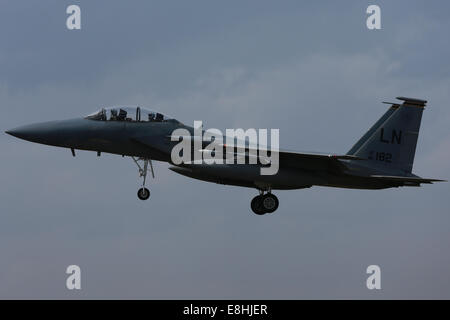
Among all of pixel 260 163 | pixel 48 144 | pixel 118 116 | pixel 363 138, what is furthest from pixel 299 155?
pixel 48 144

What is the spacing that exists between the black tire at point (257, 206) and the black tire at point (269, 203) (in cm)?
8

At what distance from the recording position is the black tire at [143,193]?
90.9 feet

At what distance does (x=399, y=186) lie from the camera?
96.7 ft

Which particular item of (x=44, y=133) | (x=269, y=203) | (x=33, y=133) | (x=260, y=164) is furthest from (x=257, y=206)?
(x=33, y=133)

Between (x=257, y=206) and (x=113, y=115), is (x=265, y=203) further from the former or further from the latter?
(x=113, y=115)

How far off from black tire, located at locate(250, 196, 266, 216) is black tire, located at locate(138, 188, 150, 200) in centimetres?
335

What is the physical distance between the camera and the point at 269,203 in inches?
1119

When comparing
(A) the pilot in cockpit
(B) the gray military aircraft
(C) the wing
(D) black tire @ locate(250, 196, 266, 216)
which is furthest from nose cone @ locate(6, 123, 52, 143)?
(C) the wing

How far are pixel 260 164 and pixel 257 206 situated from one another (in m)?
1.47

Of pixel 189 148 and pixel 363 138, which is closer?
pixel 189 148

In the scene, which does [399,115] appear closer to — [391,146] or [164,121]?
[391,146]

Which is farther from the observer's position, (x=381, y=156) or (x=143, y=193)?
(x=381, y=156)

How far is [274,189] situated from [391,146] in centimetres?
422

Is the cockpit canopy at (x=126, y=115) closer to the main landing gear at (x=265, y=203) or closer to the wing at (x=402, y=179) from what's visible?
the main landing gear at (x=265, y=203)
